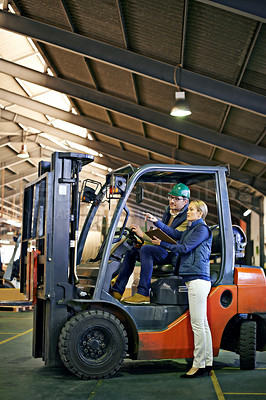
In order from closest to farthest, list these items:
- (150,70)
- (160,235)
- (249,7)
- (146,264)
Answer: (160,235) < (146,264) < (249,7) < (150,70)

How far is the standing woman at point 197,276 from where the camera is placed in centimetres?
518

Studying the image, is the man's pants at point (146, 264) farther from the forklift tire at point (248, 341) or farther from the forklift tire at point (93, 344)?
the forklift tire at point (248, 341)

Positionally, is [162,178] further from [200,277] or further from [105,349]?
[105,349]

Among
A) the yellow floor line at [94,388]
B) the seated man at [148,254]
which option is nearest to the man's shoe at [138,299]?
the seated man at [148,254]

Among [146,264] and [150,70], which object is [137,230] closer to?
[146,264]

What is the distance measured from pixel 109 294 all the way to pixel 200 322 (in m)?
0.98

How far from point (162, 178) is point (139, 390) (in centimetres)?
269

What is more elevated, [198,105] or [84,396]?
[198,105]

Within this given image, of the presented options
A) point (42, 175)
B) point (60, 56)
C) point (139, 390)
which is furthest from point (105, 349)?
point (60, 56)

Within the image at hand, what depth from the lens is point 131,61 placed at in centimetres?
1161

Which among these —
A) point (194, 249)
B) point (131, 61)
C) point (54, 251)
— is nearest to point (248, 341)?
point (194, 249)

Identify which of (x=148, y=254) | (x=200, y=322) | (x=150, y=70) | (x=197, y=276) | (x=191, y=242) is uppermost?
(x=150, y=70)

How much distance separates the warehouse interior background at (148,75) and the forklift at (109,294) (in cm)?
395

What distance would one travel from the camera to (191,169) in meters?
5.75
